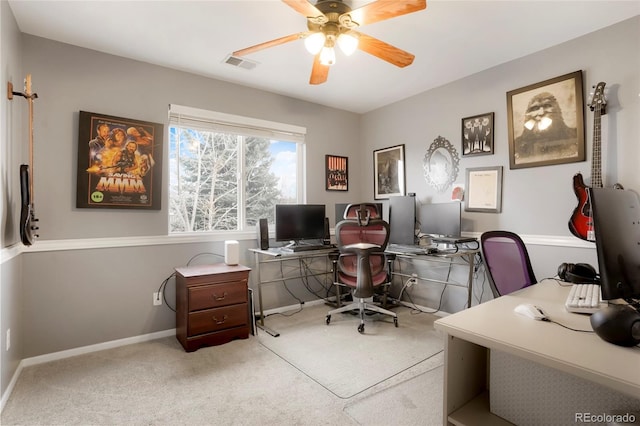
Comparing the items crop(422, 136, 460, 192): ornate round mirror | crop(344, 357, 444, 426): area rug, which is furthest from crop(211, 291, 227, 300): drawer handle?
crop(422, 136, 460, 192): ornate round mirror

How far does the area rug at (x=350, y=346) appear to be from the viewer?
2.22 m

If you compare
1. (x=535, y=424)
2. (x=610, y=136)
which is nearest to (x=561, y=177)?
(x=610, y=136)

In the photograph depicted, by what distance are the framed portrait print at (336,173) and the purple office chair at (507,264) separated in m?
2.41

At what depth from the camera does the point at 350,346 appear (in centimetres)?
270

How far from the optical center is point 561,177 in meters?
2.64

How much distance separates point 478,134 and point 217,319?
3.10 m

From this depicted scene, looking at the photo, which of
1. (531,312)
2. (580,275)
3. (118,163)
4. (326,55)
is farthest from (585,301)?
(118,163)

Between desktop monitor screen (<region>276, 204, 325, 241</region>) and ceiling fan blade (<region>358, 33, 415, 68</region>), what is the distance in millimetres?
1860

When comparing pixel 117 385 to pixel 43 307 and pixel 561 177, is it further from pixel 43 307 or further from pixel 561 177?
pixel 561 177

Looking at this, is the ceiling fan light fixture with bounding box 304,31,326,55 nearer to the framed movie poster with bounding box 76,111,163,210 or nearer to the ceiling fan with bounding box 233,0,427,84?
the ceiling fan with bounding box 233,0,427,84

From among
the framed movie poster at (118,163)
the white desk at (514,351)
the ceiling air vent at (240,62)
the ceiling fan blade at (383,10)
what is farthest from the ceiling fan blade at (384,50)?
the framed movie poster at (118,163)

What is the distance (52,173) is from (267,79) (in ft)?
6.88

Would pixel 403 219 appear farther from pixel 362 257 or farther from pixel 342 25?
pixel 342 25

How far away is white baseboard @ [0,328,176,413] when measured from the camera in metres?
2.12
